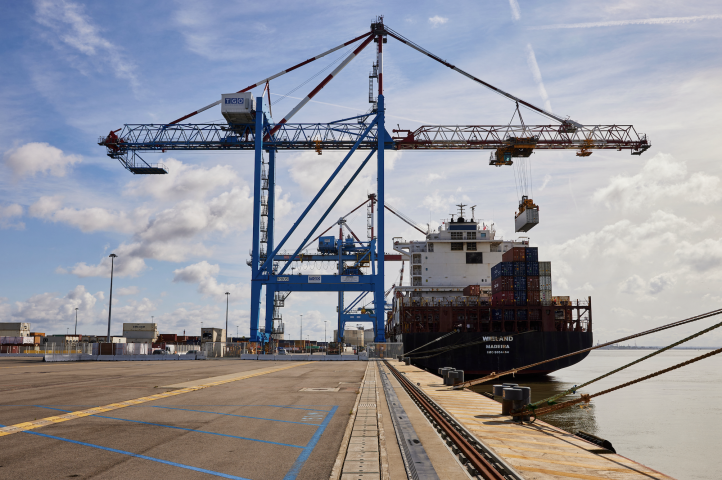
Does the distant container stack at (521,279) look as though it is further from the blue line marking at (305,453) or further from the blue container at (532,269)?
the blue line marking at (305,453)

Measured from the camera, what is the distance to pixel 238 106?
50.9m

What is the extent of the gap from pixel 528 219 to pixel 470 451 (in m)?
42.4

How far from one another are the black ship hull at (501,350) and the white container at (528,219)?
11.0 metres

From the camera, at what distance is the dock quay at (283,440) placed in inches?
274

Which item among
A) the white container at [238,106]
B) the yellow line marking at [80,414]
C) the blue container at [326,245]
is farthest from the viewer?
the blue container at [326,245]

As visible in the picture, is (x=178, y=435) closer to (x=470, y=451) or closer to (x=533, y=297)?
(x=470, y=451)

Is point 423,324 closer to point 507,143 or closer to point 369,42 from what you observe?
point 507,143

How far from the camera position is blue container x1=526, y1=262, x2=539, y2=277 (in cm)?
4241

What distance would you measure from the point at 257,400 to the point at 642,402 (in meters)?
30.6

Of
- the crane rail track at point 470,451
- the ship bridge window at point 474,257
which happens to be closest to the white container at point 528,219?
the ship bridge window at point 474,257

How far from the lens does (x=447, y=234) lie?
5975 centimetres

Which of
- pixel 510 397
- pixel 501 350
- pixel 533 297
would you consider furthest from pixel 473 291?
pixel 510 397

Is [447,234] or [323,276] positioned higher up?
[447,234]

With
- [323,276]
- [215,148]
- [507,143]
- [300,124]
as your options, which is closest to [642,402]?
[507,143]
